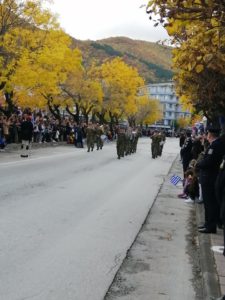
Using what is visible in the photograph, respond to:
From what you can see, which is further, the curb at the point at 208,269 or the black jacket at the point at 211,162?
the black jacket at the point at 211,162

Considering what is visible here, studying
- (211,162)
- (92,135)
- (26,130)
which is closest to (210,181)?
(211,162)

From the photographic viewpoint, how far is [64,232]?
806cm

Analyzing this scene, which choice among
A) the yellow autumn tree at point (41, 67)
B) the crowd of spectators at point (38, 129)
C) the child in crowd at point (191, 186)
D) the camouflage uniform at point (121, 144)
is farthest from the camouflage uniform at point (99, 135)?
the child in crowd at point (191, 186)

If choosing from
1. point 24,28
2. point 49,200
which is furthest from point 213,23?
point 24,28

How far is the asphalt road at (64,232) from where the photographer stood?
5.53 metres

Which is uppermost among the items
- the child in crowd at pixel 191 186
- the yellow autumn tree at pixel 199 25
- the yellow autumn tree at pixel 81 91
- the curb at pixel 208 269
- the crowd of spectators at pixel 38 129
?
the yellow autumn tree at pixel 81 91

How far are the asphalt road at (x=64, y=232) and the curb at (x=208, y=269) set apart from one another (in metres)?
1.03

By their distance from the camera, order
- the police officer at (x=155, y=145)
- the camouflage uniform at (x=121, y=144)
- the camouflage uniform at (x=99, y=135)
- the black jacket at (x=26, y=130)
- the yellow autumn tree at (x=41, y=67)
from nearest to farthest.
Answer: the black jacket at (x=26, y=130) < the camouflage uniform at (x=121, y=144) < the yellow autumn tree at (x=41, y=67) < the police officer at (x=155, y=145) < the camouflage uniform at (x=99, y=135)

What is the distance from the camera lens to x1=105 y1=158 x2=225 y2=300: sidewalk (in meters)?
5.62

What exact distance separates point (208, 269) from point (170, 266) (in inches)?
21.2

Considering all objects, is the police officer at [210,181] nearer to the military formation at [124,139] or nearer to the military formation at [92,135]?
the military formation at [124,139]

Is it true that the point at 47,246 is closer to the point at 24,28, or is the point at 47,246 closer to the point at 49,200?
the point at 49,200

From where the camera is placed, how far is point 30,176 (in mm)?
15531

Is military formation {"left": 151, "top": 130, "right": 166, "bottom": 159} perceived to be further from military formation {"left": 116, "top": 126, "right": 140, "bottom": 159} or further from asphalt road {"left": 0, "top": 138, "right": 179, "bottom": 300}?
asphalt road {"left": 0, "top": 138, "right": 179, "bottom": 300}
